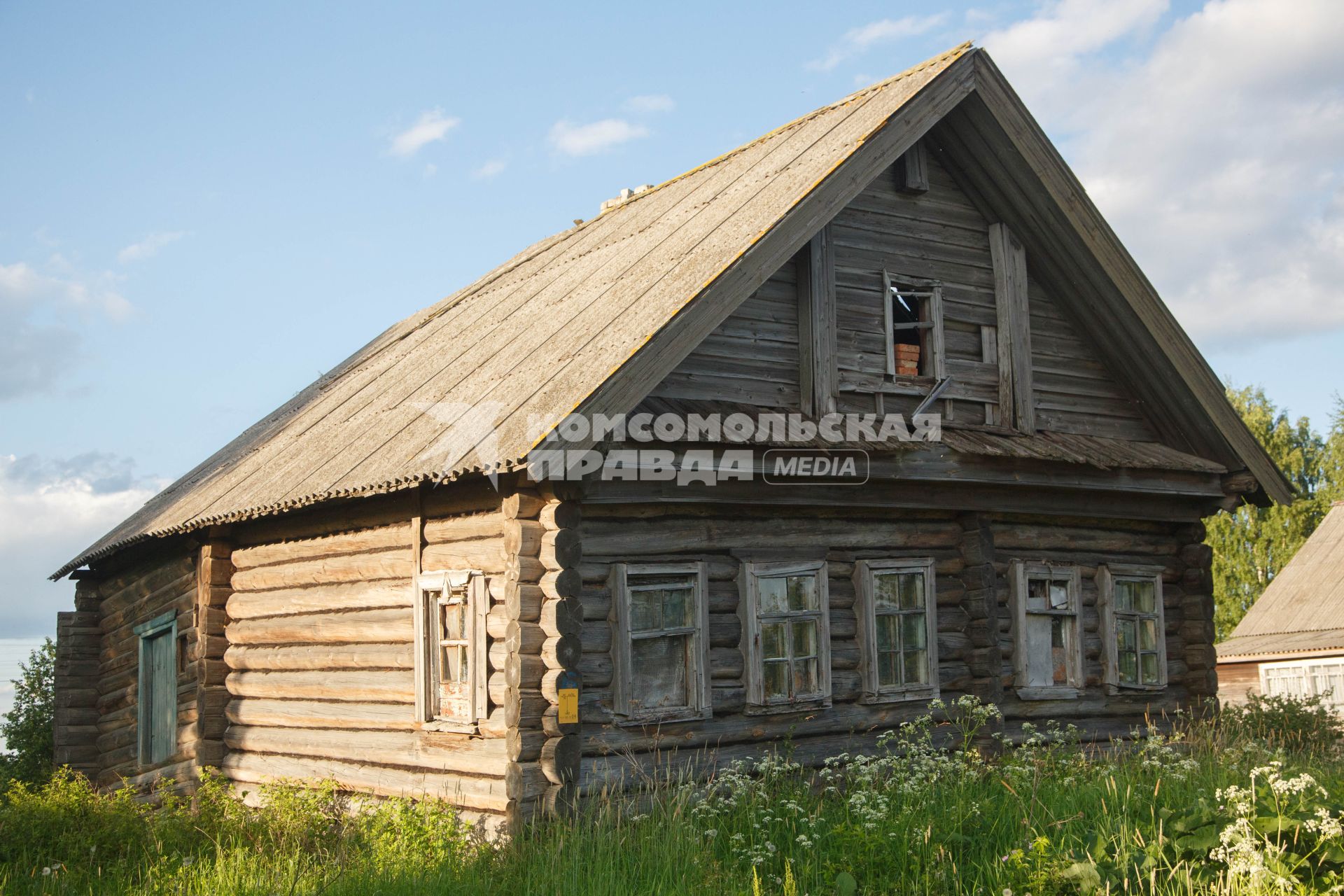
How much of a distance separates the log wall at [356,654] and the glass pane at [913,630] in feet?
12.7

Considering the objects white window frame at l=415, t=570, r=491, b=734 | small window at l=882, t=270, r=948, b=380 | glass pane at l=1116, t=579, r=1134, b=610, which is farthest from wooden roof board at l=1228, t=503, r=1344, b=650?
white window frame at l=415, t=570, r=491, b=734

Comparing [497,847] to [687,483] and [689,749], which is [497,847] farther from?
[687,483]

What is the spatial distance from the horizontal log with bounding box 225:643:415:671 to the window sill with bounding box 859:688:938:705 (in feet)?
12.6

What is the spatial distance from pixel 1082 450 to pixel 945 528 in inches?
65.2

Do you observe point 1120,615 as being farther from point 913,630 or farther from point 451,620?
point 451,620

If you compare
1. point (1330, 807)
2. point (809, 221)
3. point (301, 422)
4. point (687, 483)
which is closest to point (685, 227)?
point (809, 221)

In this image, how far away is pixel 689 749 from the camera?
33.0ft

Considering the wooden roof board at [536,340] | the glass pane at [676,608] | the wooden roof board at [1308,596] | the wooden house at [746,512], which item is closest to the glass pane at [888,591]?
the wooden house at [746,512]

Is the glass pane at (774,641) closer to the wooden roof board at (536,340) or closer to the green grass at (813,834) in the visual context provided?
the green grass at (813,834)

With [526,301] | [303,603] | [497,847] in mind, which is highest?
[526,301]

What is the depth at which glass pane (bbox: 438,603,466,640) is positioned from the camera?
10.2m

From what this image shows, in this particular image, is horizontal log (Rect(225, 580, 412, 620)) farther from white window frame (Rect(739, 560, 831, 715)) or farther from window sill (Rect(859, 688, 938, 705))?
window sill (Rect(859, 688, 938, 705))


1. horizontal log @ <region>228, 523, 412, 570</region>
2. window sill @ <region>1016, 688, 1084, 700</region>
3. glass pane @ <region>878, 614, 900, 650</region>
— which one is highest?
horizontal log @ <region>228, 523, 412, 570</region>

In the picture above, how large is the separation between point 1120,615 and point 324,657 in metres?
7.85
